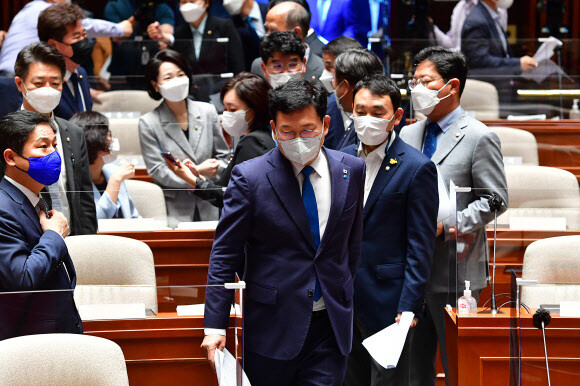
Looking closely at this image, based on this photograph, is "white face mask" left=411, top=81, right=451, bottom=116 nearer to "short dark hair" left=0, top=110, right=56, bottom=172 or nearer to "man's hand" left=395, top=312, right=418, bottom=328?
"man's hand" left=395, top=312, right=418, bottom=328

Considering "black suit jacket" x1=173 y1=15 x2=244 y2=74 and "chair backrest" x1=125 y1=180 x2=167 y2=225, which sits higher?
"black suit jacket" x1=173 y1=15 x2=244 y2=74

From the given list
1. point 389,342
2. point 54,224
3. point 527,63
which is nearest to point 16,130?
point 54,224

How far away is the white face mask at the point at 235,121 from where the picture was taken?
395 centimetres

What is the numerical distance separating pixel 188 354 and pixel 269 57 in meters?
2.12

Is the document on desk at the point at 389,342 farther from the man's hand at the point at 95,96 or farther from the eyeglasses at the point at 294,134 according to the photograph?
the man's hand at the point at 95,96

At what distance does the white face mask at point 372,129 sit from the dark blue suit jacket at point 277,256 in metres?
0.55

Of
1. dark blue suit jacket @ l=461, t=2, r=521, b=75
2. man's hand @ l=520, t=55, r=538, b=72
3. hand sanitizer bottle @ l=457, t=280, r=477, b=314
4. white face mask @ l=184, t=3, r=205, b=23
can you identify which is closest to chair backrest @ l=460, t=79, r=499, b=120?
dark blue suit jacket @ l=461, t=2, r=521, b=75

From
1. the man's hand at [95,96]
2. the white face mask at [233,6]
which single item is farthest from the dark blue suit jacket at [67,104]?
the white face mask at [233,6]

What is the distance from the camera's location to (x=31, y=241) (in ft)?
9.38

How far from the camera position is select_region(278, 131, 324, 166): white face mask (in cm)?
275

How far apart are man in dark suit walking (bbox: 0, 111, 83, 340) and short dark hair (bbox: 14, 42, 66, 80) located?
0.86 meters

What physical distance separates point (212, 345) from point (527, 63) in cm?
377

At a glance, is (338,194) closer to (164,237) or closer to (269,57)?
(164,237)

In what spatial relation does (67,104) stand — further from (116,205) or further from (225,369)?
(225,369)
